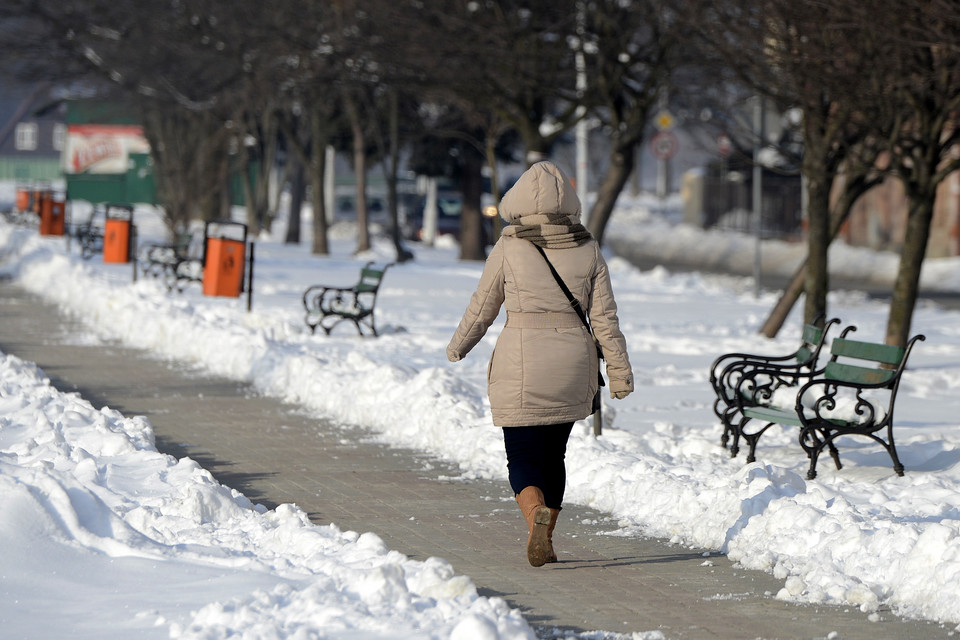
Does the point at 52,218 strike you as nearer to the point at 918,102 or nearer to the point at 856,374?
the point at 918,102

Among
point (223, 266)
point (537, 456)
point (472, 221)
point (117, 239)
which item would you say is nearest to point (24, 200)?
point (472, 221)

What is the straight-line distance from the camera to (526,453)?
643 centimetres

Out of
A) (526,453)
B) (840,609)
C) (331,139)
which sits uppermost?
(331,139)

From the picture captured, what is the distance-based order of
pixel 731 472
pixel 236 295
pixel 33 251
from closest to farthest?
pixel 731 472 → pixel 236 295 → pixel 33 251

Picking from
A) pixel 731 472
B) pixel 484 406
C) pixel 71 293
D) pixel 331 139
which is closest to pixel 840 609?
pixel 731 472

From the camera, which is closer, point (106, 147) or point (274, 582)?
point (274, 582)

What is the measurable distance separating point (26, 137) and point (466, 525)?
114 m

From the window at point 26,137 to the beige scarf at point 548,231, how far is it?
114 m

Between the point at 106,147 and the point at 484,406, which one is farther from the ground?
Result: the point at 106,147

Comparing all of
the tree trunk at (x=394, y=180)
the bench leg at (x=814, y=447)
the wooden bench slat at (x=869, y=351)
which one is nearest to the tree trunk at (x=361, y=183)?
the tree trunk at (x=394, y=180)

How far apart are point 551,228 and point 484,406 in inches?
166

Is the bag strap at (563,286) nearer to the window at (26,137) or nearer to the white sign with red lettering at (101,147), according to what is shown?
the white sign with red lettering at (101,147)

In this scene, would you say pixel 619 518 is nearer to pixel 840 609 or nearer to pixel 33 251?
pixel 840 609

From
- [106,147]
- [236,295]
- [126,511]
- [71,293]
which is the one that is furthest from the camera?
[106,147]
